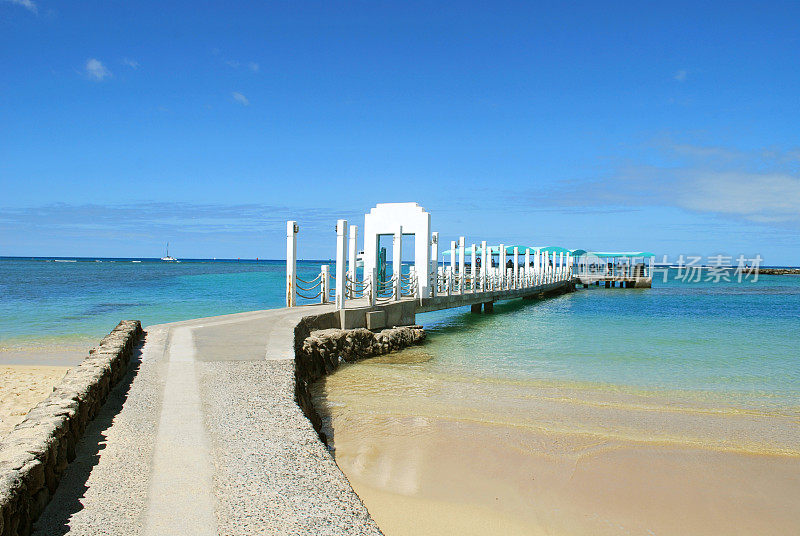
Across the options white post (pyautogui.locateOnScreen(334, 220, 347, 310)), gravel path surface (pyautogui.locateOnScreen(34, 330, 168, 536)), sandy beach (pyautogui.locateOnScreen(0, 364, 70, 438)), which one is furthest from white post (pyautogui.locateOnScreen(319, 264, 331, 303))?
gravel path surface (pyautogui.locateOnScreen(34, 330, 168, 536))

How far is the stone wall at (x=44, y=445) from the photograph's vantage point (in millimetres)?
2791

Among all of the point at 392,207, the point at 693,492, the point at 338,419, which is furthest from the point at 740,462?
the point at 392,207

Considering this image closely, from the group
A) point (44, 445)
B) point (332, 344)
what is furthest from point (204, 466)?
point (332, 344)

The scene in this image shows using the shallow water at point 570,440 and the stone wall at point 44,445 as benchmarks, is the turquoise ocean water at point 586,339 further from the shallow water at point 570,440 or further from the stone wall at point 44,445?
the stone wall at point 44,445

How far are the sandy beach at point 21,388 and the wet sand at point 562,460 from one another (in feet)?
11.9

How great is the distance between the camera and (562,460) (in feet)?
19.2

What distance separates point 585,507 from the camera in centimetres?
474

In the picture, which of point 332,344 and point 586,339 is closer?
point 332,344

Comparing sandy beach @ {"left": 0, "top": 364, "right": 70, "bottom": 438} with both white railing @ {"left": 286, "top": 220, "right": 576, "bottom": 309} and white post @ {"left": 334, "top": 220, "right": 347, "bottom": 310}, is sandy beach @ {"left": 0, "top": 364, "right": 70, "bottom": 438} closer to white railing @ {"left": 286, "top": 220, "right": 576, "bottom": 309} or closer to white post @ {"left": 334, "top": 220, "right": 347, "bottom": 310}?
white railing @ {"left": 286, "top": 220, "right": 576, "bottom": 309}

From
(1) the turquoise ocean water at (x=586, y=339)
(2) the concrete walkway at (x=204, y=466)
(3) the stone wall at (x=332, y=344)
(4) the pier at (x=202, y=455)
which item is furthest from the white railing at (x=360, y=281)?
(2) the concrete walkway at (x=204, y=466)

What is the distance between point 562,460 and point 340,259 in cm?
731

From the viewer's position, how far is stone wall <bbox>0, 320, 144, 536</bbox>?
2.79 m

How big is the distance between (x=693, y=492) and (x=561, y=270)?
38678 millimetres

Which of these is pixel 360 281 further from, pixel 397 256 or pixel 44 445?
pixel 44 445
